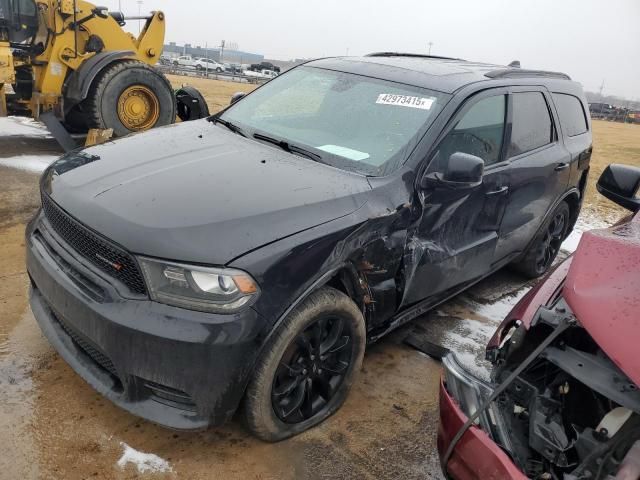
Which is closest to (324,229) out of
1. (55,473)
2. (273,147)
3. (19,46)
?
(273,147)

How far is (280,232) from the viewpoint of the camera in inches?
89.6

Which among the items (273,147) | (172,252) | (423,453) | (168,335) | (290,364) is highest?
(273,147)

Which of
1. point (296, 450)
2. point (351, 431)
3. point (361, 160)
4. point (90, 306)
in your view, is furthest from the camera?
point (361, 160)

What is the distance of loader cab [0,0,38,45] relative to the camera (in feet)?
24.5

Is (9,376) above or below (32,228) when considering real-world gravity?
below

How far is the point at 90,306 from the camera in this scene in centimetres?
223

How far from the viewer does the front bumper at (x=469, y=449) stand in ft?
5.85

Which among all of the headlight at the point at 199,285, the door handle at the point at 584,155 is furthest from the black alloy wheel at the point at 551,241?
the headlight at the point at 199,285

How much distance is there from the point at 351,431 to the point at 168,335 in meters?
1.19

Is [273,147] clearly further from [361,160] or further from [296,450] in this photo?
[296,450]

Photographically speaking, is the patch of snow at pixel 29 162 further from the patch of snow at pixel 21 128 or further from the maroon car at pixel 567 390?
the maroon car at pixel 567 390

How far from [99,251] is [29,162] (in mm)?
5540

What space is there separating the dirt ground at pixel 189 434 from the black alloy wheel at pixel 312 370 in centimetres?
15

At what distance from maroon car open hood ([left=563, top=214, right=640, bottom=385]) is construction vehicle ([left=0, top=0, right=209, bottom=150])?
21.6ft
